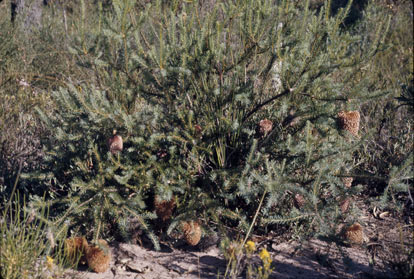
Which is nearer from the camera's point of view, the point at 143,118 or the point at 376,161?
the point at 143,118

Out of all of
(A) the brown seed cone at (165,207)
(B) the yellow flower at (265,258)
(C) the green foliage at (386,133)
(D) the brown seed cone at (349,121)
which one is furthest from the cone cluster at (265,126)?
(B) the yellow flower at (265,258)

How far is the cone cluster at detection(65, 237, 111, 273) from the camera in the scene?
7.57 ft

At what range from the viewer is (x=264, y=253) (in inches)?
80.5

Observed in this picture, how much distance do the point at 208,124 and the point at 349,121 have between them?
850 millimetres

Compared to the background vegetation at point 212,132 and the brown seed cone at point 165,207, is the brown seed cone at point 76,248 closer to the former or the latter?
the background vegetation at point 212,132

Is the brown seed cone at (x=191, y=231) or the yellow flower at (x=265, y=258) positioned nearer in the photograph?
the yellow flower at (x=265, y=258)

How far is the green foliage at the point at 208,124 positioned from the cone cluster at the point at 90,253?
0.37ft

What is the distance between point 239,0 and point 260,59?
559 millimetres

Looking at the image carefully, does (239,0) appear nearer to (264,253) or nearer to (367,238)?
(264,253)

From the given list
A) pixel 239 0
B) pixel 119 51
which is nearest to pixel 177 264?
pixel 119 51

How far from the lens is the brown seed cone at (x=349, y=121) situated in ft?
8.18

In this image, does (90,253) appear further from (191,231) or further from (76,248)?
(191,231)

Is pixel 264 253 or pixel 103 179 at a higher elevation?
pixel 103 179

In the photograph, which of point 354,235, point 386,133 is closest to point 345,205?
point 354,235
